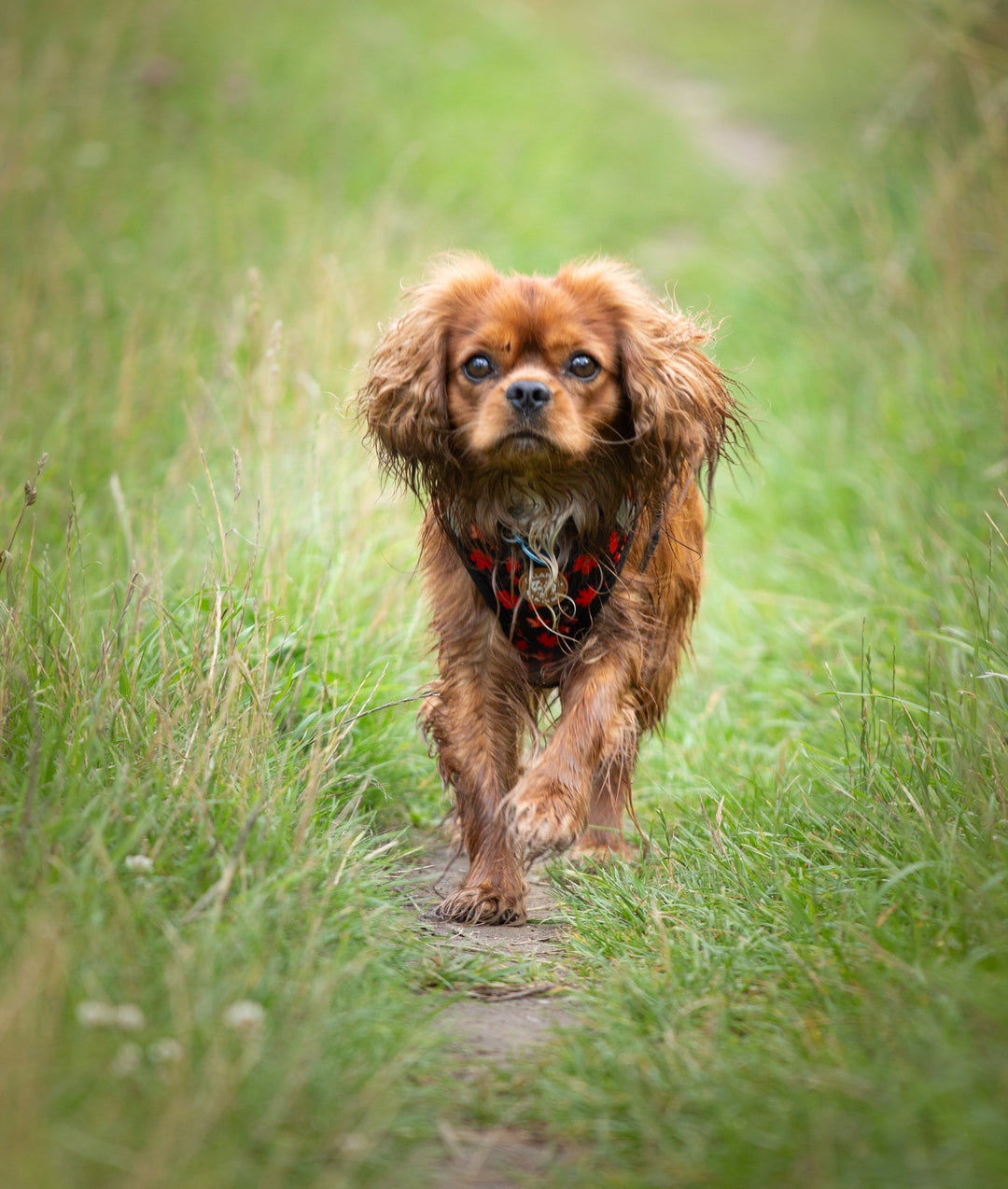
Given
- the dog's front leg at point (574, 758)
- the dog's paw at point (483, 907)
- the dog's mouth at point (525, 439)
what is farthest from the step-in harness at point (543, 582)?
the dog's paw at point (483, 907)

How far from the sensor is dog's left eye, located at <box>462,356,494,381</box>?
284 cm

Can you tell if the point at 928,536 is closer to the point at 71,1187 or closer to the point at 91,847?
the point at 91,847

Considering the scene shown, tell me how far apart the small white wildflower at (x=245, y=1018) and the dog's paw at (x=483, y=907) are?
1.04 meters

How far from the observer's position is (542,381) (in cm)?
272

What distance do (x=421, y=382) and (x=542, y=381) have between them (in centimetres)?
35

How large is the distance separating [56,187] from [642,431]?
5415 mm

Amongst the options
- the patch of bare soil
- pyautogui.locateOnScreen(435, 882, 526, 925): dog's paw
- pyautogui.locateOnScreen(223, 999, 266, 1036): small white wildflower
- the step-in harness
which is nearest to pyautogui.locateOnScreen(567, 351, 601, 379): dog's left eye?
the step-in harness

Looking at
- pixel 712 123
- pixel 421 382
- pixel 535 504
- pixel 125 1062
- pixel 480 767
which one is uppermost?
pixel 712 123

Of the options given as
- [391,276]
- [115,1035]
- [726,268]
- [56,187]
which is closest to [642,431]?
[115,1035]

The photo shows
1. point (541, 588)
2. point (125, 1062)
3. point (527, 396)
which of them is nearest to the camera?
point (125, 1062)

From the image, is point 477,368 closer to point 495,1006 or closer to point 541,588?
point 541,588

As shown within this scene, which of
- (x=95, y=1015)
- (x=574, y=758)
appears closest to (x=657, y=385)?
(x=574, y=758)

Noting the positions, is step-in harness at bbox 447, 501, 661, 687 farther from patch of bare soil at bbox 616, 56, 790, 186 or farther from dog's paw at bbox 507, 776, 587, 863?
patch of bare soil at bbox 616, 56, 790, 186

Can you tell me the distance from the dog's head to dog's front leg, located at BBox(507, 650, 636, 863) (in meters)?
0.47
